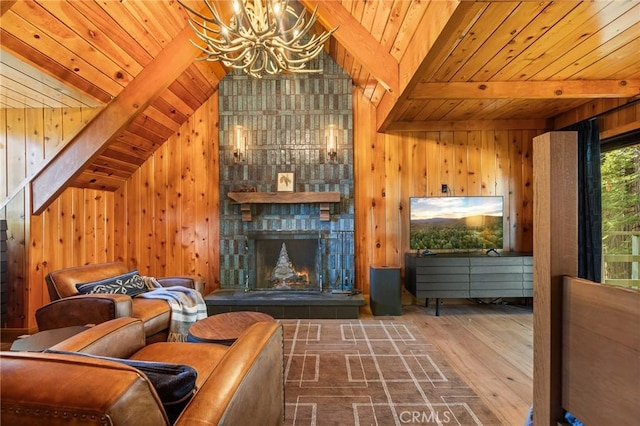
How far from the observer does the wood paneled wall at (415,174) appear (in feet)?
15.0

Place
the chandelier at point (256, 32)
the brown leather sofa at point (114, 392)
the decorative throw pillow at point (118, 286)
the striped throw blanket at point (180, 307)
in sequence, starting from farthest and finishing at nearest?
the striped throw blanket at point (180, 307)
the decorative throw pillow at point (118, 286)
the chandelier at point (256, 32)
the brown leather sofa at point (114, 392)

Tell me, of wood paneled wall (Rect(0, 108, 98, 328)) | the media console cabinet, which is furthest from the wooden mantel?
wood paneled wall (Rect(0, 108, 98, 328))

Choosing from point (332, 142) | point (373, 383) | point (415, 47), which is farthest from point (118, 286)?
point (415, 47)

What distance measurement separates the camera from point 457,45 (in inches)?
101

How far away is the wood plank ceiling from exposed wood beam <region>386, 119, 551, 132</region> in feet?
1.79

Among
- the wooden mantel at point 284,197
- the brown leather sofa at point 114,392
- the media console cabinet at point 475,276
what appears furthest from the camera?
the wooden mantel at point 284,197

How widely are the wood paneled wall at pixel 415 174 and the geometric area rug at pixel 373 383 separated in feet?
4.92

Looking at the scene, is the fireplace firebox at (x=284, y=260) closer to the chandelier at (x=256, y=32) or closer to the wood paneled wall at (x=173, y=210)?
the wood paneled wall at (x=173, y=210)

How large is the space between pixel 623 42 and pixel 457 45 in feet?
4.09

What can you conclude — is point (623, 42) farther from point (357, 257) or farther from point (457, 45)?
point (357, 257)

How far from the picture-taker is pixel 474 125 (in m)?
4.51

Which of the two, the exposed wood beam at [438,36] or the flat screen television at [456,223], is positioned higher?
the exposed wood beam at [438,36]

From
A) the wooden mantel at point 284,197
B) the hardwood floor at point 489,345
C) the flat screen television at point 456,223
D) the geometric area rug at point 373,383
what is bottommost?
the hardwood floor at point 489,345

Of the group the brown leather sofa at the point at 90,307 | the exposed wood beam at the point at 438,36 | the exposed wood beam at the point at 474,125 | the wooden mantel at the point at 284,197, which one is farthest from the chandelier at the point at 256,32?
the exposed wood beam at the point at 474,125
